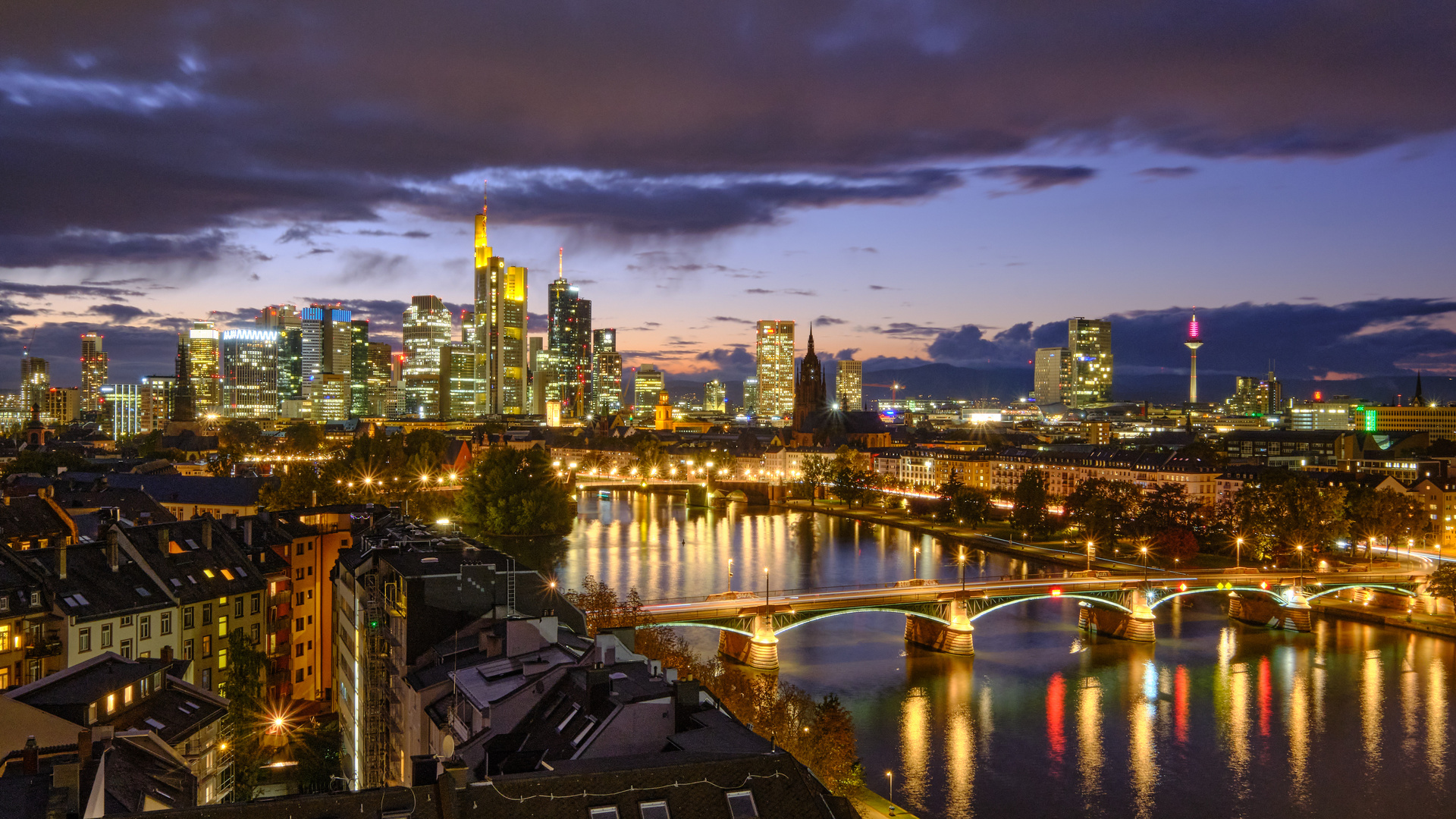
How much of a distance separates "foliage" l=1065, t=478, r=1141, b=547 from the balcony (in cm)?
4991

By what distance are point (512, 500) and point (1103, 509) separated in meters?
35.0

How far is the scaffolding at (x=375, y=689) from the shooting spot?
18719 millimetres

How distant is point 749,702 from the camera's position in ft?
78.1

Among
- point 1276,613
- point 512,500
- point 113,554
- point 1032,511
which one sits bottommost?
point 1276,613

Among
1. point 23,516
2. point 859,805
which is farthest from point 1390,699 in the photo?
point 23,516

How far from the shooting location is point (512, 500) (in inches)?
2520

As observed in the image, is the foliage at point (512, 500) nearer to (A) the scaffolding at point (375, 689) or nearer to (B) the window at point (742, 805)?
(A) the scaffolding at point (375, 689)

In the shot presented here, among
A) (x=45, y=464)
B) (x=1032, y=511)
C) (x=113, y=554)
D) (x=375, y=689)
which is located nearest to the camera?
(x=375, y=689)

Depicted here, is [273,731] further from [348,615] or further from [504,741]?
[504,741]

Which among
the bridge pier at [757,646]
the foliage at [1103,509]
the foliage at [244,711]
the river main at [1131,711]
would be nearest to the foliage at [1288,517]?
the foliage at [1103,509]

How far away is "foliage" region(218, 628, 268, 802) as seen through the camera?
1811 centimetres

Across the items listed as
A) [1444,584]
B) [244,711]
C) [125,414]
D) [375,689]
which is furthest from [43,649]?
[125,414]

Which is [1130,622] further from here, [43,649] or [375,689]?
[43,649]

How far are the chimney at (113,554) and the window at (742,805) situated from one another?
17031 mm
